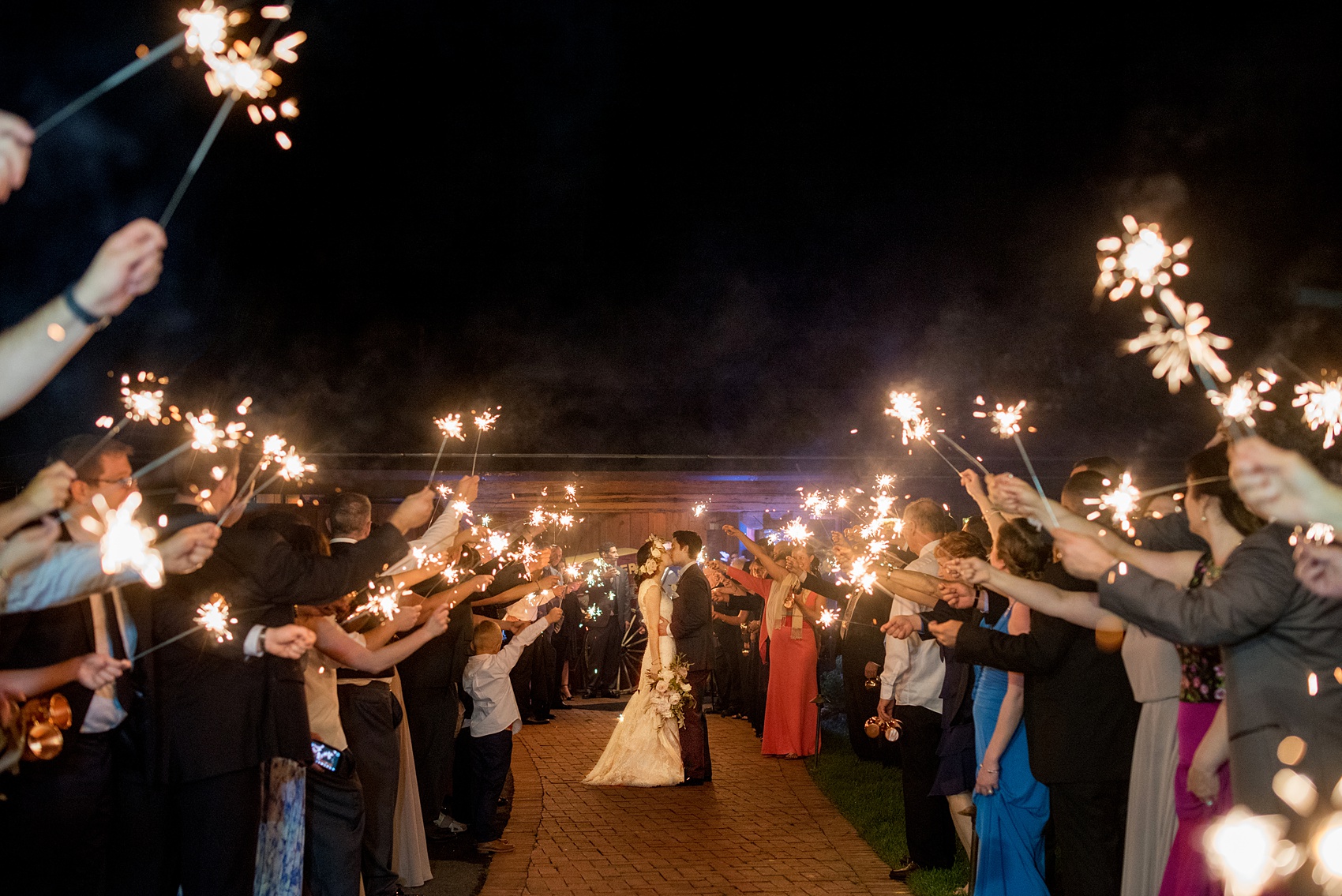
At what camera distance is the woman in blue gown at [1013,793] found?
15.5 feet

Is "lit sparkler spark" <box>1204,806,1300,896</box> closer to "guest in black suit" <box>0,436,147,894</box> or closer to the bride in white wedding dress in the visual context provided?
"guest in black suit" <box>0,436,147,894</box>

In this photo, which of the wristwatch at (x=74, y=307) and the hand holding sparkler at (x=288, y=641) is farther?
the hand holding sparkler at (x=288, y=641)

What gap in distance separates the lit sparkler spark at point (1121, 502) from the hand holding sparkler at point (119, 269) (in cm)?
426

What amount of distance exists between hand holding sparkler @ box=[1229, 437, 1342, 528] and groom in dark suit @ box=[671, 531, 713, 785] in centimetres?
717

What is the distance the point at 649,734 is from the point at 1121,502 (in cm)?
573

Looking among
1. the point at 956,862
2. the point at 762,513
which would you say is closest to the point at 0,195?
the point at 956,862

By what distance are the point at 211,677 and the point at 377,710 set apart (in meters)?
1.53

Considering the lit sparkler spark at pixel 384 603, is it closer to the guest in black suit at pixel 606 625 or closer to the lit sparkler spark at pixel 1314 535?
the lit sparkler spark at pixel 1314 535

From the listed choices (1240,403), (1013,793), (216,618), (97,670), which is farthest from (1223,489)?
(97,670)

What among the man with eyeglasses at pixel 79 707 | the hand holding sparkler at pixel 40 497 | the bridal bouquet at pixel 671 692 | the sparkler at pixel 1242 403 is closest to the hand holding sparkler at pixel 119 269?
the hand holding sparkler at pixel 40 497

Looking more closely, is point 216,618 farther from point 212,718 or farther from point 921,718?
point 921,718

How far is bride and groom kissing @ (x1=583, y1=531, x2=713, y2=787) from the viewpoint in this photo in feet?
29.8

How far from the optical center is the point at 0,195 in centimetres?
204

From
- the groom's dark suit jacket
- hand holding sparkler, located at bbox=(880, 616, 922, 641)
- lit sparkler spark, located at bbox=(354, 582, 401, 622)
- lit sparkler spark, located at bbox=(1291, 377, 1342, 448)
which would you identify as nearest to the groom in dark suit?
the groom's dark suit jacket
